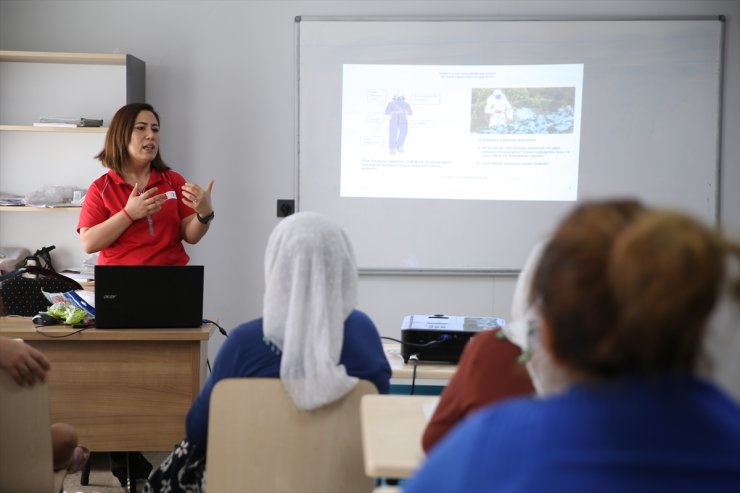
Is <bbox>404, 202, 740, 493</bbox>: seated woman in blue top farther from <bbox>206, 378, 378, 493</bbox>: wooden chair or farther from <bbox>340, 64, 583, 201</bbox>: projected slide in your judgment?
<bbox>340, 64, 583, 201</bbox>: projected slide

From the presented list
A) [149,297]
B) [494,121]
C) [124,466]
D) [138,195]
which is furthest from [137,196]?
[494,121]

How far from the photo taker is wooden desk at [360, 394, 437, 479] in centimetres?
153

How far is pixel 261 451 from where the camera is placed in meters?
1.90

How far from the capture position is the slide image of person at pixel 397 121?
15.3ft

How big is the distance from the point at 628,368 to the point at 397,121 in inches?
156

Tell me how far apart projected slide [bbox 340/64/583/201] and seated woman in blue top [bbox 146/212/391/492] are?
2644mm

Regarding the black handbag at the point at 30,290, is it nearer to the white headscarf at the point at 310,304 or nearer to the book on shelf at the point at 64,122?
the book on shelf at the point at 64,122

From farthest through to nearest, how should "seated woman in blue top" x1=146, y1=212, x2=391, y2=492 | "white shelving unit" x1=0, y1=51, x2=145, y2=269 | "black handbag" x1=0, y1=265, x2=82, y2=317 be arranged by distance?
1. "white shelving unit" x1=0, y1=51, x2=145, y2=269
2. "black handbag" x1=0, y1=265, x2=82, y2=317
3. "seated woman in blue top" x1=146, y1=212, x2=391, y2=492

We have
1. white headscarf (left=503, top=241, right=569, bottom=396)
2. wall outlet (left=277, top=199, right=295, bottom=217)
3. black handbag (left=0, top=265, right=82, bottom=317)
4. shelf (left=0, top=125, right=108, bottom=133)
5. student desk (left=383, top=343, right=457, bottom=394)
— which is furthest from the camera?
wall outlet (left=277, top=199, right=295, bottom=217)

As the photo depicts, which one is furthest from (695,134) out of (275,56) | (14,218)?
(14,218)

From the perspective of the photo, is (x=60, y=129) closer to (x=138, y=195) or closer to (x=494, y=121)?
(x=138, y=195)

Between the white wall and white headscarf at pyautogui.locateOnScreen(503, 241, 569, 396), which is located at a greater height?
the white wall

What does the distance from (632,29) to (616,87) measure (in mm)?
345

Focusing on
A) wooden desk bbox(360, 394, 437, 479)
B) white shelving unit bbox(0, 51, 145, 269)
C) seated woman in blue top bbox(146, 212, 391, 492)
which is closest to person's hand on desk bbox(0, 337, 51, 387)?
seated woman in blue top bbox(146, 212, 391, 492)
